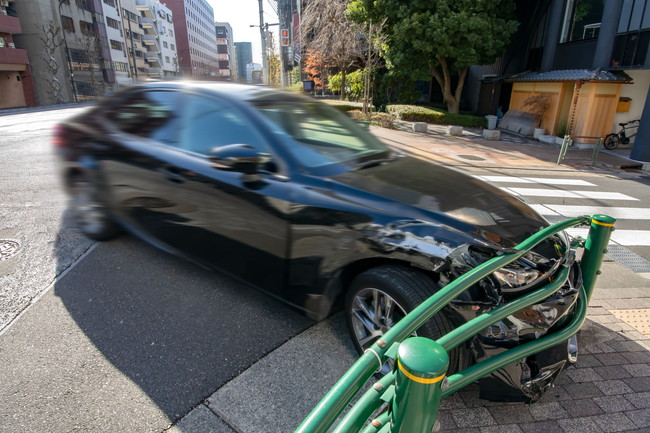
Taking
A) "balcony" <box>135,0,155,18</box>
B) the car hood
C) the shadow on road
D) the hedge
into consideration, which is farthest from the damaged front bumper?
"balcony" <box>135,0,155,18</box>

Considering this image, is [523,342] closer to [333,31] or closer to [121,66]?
[333,31]

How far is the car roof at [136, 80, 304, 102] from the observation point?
324cm

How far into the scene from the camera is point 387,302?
92.4 inches

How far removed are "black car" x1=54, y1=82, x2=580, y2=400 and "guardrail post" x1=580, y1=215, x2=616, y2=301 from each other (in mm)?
182

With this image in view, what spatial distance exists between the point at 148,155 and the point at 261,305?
5.36 ft

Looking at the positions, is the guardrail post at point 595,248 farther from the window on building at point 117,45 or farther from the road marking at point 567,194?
the window on building at point 117,45

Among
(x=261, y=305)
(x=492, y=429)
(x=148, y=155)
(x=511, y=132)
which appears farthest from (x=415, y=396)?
(x=511, y=132)

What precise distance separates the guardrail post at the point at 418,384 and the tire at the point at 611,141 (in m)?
16.8

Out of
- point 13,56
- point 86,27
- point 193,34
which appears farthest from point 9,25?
point 193,34

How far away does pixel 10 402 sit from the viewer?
2271mm

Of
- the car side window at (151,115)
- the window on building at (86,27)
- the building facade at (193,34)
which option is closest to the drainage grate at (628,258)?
the car side window at (151,115)

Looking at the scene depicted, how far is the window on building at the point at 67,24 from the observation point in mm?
44000

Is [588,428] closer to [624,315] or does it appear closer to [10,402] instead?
[624,315]

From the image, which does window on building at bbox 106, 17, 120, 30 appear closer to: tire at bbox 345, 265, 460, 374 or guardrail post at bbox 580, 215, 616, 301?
tire at bbox 345, 265, 460, 374
